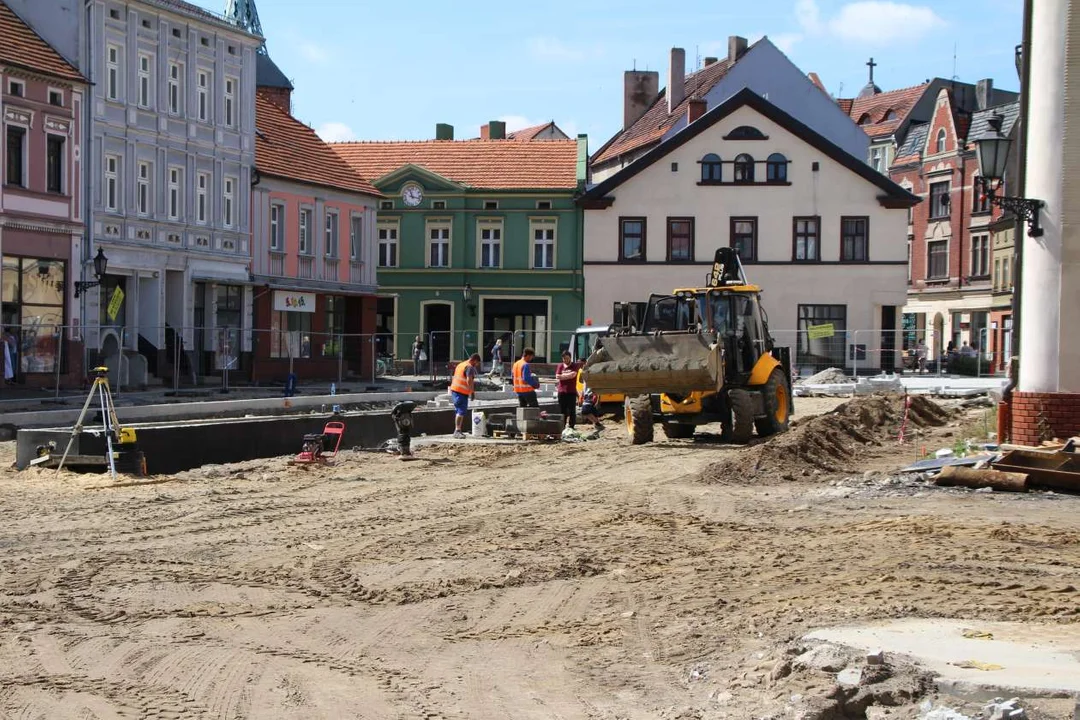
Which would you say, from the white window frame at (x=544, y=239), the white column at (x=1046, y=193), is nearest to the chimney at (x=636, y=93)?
the white window frame at (x=544, y=239)

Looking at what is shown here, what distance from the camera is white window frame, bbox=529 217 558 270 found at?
185 ft

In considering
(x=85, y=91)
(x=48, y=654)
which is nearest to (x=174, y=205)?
(x=85, y=91)

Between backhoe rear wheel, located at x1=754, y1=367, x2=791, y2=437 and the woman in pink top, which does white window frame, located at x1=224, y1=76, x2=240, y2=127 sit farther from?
backhoe rear wheel, located at x1=754, y1=367, x2=791, y2=437

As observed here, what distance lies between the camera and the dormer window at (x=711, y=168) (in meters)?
54.5

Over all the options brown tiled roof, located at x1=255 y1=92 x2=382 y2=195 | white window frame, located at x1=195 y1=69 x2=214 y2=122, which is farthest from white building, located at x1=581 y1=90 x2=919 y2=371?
white window frame, located at x1=195 y1=69 x2=214 y2=122

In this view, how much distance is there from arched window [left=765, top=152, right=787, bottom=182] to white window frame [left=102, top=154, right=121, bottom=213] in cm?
2612

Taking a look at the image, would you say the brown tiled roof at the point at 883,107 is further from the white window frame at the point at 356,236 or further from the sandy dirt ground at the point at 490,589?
→ the sandy dirt ground at the point at 490,589

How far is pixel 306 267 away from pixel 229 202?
439 centimetres

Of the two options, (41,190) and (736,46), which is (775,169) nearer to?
(736,46)

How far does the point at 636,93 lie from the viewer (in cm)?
6731

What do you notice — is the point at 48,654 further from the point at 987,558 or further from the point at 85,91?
the point at 85,91

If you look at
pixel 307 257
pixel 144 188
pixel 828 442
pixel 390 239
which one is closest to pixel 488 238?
pixel 390 239

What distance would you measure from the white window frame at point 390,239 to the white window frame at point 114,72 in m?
20.4

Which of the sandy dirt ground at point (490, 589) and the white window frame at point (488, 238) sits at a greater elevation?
the white window frame at point (488, 238)
